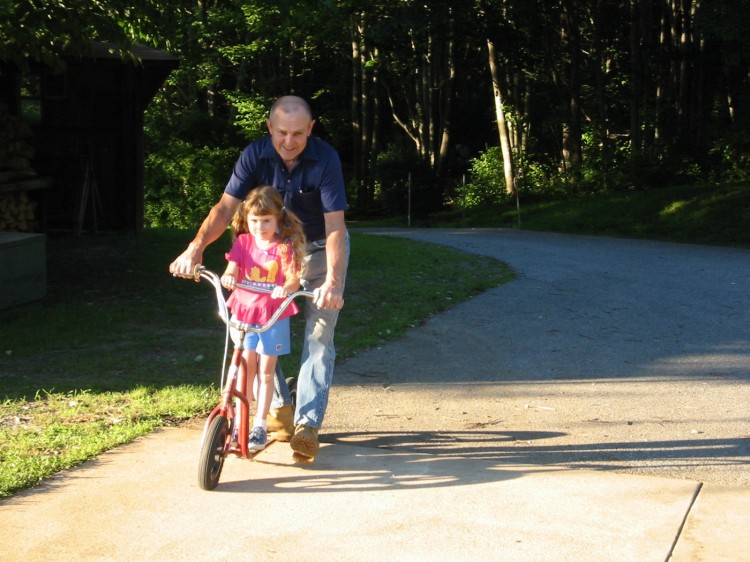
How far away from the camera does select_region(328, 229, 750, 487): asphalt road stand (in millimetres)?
5504

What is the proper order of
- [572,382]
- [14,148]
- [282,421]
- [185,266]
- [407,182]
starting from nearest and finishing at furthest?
[185,266] → [282,421] → [572,382] → [14,148] → [407,182]

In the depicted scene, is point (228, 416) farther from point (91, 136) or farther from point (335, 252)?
point (91, 136)

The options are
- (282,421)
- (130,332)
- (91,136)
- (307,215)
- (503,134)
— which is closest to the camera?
(307,215)

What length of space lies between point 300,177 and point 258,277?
514 mm

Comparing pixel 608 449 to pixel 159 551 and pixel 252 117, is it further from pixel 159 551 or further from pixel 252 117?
pixel 252 117

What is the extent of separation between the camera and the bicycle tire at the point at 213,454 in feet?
15.1

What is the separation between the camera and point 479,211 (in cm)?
2766

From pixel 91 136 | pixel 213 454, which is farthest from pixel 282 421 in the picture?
pixel 91 136

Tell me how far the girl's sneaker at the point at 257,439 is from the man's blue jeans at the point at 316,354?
0.17 metres

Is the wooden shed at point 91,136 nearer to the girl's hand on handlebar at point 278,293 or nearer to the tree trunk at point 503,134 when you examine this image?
the girl's hand on handlebar at point 278,293

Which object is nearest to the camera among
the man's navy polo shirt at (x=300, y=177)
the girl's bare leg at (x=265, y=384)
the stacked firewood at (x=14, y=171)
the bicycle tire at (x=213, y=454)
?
the bicycle tire at (x=213, y=454)

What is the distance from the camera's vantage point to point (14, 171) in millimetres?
14203

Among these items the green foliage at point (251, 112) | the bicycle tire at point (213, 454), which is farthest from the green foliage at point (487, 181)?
the bicycle tire at point (213, 454)

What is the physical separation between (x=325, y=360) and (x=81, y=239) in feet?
35.4
